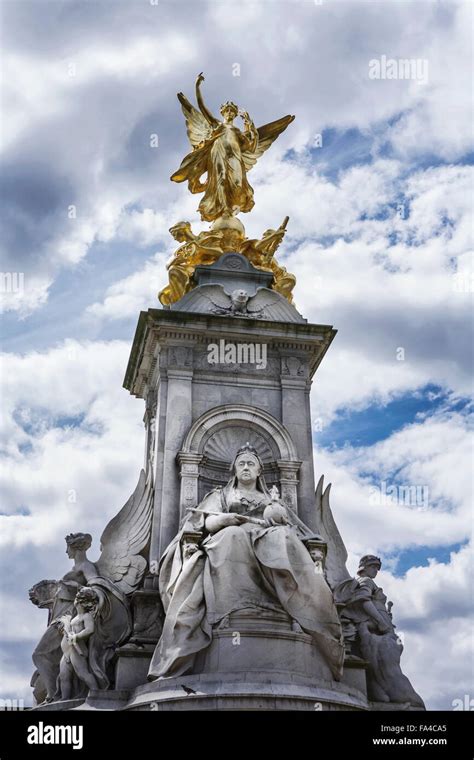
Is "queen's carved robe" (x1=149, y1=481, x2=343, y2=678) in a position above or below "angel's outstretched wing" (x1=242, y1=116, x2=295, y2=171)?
below

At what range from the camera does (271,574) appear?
14.3m

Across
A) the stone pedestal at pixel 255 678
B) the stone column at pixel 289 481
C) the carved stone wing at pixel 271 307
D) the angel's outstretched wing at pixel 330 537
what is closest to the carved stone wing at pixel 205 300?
the carved stone wing at pixel 271 307

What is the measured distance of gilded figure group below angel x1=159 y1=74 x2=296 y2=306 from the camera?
66.1 ft

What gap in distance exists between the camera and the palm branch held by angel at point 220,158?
2089 centimetres

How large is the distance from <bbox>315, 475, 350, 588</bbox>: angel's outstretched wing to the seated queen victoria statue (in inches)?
A: 98.9

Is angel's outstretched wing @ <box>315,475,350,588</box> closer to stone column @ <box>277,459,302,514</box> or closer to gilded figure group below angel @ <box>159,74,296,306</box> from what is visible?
stone column @ <box>277,459,302,514</box>

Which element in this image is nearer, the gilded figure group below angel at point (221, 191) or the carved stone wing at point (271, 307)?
→ the carved stone wing at point (271, 307)

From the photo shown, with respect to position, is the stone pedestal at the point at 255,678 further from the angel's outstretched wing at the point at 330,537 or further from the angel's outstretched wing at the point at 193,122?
the angel's outstretched wing at the point at 193,122

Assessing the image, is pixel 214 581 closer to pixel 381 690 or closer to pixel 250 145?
pixel 381 690

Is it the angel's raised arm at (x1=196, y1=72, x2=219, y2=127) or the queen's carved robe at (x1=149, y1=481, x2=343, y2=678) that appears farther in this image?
the angel's raised arm at (x1=196, y1=72, x2=219, y2=127)

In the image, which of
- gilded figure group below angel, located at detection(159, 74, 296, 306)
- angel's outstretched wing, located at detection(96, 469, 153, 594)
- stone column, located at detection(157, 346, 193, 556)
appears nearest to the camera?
angel's outstretched wing, located at detection(96, 469, 153, 594)

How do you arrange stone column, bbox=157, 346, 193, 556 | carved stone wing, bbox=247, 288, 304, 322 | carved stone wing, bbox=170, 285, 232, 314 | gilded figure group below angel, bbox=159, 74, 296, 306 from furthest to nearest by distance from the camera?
gilded figure group below angel, bbox=159, 74, 296, 306
carved stone wing, bbox=247, 288, 304, 322
carved stone wing, bbox=170, 285, 232, 314
stone column, bbox=157, 346, 193, 556

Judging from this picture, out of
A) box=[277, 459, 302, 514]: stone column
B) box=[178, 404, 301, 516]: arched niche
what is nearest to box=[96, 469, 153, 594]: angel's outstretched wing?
box=[178, 404, 301, 516]: arched niche
